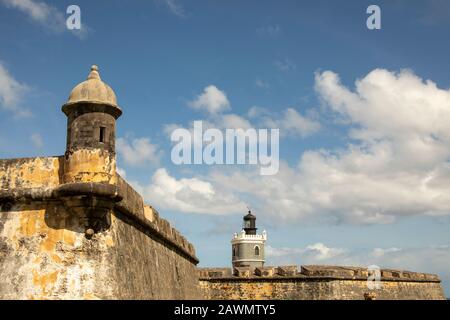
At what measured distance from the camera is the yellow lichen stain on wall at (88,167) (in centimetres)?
651

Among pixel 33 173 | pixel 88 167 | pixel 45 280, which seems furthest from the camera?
pixel 33 173

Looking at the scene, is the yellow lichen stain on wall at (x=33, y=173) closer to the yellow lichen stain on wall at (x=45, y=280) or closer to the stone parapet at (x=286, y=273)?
the yellow lichen stain on wall at (x=45, y=280)

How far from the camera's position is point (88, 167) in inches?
257

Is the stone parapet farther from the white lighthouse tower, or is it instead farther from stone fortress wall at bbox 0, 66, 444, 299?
the white lighthouse tower

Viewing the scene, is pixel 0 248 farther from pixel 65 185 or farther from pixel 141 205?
pixel 141 205

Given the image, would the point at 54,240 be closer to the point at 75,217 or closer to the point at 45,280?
the point at 75,217

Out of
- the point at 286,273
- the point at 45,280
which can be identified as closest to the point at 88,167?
the point at 45,280

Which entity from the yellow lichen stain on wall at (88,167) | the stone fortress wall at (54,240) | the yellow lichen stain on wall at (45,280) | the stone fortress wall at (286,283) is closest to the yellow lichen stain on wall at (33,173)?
the stone fortress wall at (54,240)

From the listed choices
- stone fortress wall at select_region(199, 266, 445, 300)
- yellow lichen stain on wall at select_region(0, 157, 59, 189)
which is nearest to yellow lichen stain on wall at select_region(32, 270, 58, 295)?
yellow lichen stain on wall at select_region(0, 157, 59, 189)

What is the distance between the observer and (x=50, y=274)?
627 centimetres

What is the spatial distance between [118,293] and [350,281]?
1260 cm
